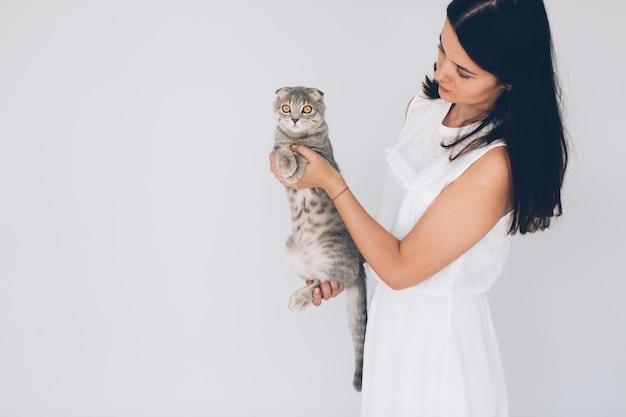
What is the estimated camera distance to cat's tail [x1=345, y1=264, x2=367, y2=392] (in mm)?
1516

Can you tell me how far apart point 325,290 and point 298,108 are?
0.46 meters

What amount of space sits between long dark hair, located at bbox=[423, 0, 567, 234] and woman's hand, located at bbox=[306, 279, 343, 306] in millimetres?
502

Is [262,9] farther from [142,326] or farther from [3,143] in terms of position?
[142,326]

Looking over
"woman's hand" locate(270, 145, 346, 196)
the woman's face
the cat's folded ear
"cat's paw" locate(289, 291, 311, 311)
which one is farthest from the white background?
the woman's face

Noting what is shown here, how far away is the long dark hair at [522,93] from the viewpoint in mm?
1014

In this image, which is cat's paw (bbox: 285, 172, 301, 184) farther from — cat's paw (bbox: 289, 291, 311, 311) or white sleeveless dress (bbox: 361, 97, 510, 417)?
cat's paw (bbox: 289, 291, 311, 311)

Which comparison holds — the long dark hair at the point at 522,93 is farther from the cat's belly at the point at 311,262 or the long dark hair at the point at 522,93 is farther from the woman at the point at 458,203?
the cat's belly at the point at 311,262

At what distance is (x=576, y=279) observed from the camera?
2219mm

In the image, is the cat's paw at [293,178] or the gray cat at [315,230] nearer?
the cat's paw at [293,178]

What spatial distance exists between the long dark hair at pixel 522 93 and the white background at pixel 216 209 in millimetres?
977

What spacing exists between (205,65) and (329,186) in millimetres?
1067

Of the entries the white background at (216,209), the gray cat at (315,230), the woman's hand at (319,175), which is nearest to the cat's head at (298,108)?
the gray cat at (315,230)

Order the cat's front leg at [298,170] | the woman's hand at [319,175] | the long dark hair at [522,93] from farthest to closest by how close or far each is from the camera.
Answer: the cat's front leg at [298,170] → the woman's hand at [319,175] → the long dark hair at [522,93]

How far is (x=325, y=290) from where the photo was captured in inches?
58.4
